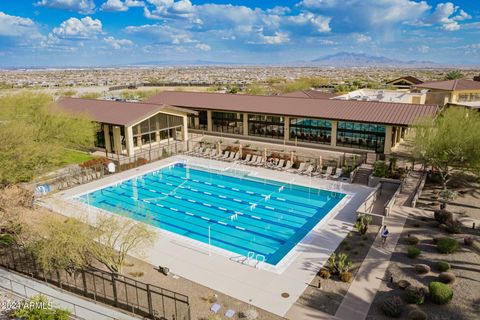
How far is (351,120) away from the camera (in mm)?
28516

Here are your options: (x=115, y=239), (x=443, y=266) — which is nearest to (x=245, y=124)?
(x=115, y=239)

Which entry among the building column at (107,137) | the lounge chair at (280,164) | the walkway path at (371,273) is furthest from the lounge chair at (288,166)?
the building column at (107,137)

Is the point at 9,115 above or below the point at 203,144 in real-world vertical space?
above

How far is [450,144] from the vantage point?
20.0 m

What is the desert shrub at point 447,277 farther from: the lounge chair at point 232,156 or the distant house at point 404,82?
the distant house at point 404,82

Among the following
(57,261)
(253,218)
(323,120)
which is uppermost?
(323,120)

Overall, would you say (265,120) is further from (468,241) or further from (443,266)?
(443,266)

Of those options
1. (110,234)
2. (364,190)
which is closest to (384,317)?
(110,234)

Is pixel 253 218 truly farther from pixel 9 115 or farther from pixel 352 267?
pixel 9 115

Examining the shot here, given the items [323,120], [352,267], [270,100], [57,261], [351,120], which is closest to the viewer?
[57,261]

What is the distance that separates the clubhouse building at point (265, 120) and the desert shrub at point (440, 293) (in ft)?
55.4

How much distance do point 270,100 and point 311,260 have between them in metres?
22.7

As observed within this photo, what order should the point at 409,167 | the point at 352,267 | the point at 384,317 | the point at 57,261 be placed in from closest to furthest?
the point at 384,317, the point at 57,261, the point at 352,267, the point at 409,167

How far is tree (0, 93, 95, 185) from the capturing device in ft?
62.9
